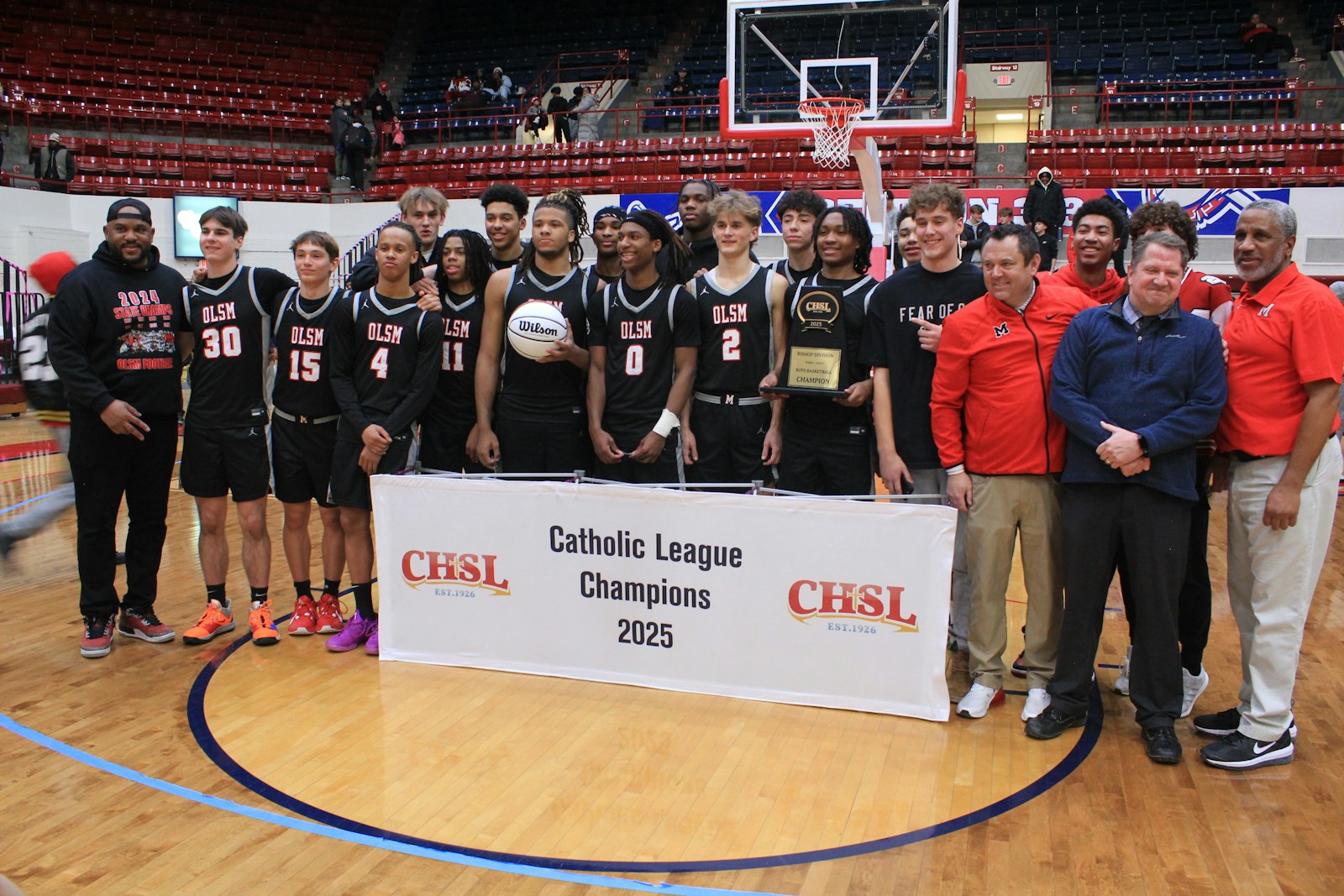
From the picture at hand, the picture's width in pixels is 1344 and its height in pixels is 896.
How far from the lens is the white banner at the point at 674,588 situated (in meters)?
3.85

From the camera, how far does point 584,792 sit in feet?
10.9

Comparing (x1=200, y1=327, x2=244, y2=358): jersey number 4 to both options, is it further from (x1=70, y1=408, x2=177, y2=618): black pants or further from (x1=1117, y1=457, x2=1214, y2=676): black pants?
(x1=1117, y1=457, x2=1214, y2=676): black pants

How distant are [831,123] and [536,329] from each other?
7924 millimetres

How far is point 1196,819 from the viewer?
3158mm

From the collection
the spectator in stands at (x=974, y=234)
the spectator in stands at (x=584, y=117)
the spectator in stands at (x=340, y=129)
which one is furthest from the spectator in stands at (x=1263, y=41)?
the spectator in stands at (x=340, y=129)

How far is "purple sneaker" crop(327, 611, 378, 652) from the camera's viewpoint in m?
4.66

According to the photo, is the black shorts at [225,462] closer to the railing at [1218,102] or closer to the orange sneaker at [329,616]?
the orange sneaker at [329,616]

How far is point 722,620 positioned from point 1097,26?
19245mm

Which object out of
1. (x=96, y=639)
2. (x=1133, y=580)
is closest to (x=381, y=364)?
(x=96, y=639)

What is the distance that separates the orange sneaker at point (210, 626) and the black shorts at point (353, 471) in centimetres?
89

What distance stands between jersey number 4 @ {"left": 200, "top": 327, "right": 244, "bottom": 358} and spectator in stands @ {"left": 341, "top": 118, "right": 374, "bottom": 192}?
1400 cm

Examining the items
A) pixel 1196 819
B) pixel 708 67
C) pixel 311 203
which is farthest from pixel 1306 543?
pixel 708 67

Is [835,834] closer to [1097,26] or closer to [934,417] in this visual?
[934,417]

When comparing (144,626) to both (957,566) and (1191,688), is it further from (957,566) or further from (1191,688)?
(1191,688)
